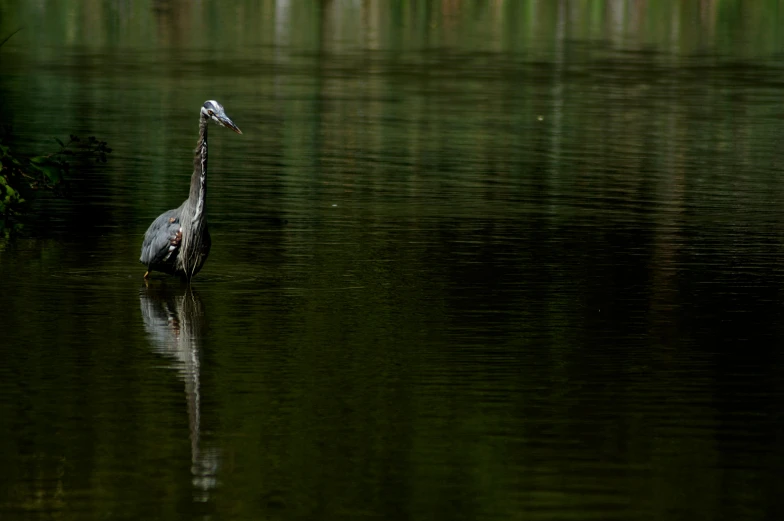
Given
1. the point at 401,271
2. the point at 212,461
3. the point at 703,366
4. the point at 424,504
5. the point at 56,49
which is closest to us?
the point at 424,504

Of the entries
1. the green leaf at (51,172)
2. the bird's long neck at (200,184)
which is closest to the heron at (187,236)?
the bird's long neck at (200,184)

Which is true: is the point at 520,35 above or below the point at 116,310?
above

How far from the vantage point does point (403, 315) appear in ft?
44.3


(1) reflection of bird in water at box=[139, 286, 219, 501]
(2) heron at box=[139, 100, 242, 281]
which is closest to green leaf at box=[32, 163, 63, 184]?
(2) heron at box=[139, 100, 242, 281]

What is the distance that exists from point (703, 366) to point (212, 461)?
12.4ft

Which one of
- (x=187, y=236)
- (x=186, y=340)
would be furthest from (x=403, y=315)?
(x=187, y=236)

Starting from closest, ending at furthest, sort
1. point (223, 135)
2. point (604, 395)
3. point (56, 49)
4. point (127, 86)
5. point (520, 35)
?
point (604, 395)
point (223, 135)
point (127, 86)
point (56, 49)
point (520, 35)

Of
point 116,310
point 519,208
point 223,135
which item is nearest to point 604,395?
point 116,310

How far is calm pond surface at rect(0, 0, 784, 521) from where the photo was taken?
30.2ft

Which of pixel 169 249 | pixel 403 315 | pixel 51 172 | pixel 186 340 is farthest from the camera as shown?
pixel 51 172

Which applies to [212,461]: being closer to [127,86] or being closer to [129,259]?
[129,259]

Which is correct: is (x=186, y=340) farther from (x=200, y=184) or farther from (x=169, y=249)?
(x=200, y=184)

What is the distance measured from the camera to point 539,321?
13.4m

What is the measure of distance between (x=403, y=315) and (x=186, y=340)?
1.70 meters
